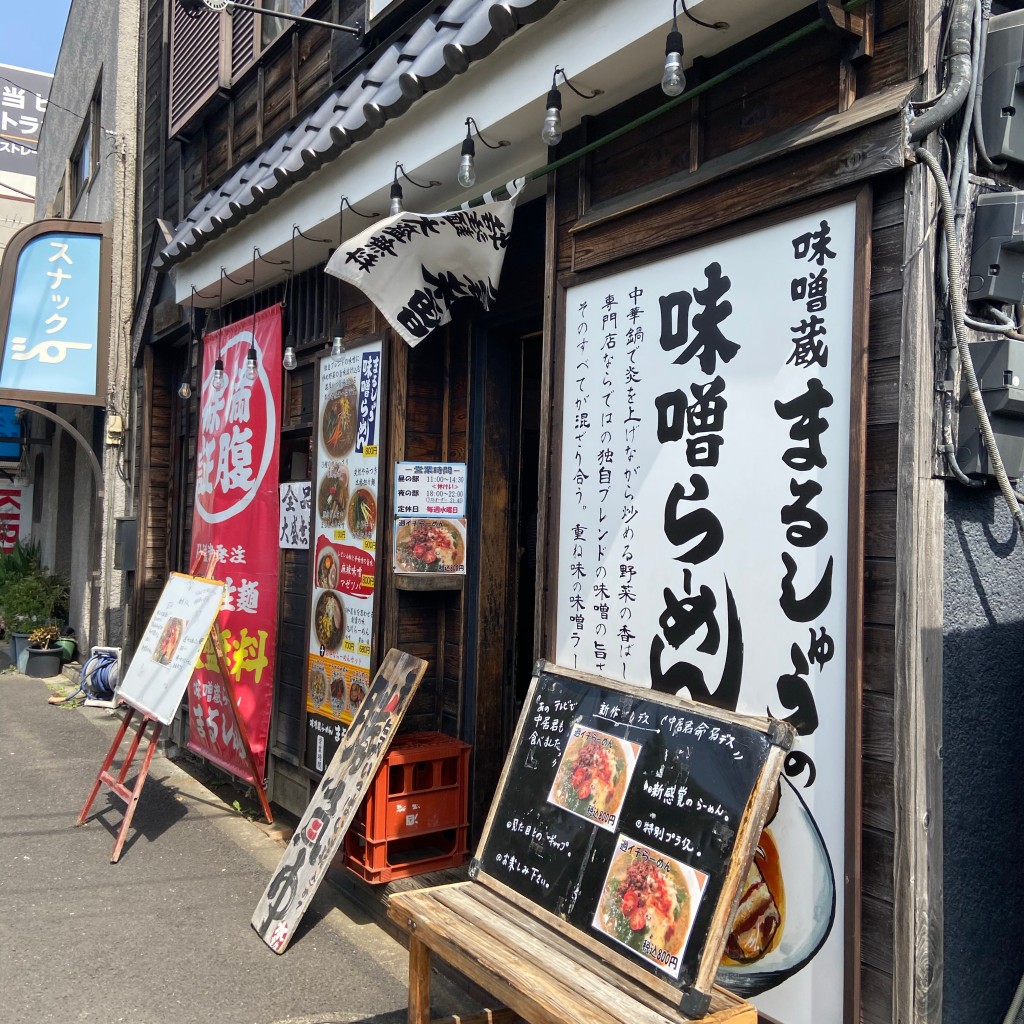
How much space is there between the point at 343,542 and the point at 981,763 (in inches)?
164

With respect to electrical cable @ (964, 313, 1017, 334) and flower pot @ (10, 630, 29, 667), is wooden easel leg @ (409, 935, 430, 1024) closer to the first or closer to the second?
electrical cable @ (964, 313, 1017, 334)

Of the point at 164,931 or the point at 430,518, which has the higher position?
the point at 430,518

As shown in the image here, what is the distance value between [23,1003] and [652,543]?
3.48m

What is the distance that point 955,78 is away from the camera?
282cm

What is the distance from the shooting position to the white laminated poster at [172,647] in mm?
6031

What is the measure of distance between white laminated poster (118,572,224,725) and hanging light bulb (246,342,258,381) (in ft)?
5.54

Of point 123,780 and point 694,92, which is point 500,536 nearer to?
point 694,92

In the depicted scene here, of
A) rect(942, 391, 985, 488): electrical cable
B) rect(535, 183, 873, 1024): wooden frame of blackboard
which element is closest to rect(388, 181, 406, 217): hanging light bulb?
rect(535, 183, 873, 1024): wooden frame of blackboard

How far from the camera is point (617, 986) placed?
9.37 ft

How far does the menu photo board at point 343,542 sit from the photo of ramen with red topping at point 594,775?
8.11 ft

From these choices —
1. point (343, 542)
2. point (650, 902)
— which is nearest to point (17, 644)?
point (343, 542)

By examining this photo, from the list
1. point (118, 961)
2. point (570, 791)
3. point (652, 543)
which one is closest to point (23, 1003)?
point (118, 961)

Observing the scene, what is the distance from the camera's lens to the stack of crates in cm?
503

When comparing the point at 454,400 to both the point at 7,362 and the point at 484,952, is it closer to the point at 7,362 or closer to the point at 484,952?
the point at 484,952
